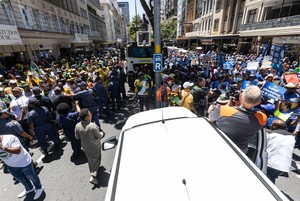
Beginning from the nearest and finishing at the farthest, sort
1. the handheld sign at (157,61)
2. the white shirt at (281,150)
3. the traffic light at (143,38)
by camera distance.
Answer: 1. the white shirt at (281,150)
2. the handheld sign at (157,61)
3. the traffic light at (143,38)

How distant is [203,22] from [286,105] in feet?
123

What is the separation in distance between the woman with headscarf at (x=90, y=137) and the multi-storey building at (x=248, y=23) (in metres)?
18.6

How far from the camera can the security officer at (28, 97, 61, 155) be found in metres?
4.02

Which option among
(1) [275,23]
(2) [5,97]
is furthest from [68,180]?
(1) [275,23]

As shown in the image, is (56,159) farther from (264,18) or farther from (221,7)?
(221,7)

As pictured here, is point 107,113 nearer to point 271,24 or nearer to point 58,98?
point 58,98

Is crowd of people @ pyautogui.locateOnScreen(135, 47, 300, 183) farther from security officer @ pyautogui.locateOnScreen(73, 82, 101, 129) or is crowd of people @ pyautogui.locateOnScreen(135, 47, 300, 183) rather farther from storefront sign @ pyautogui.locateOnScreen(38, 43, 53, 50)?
storefront sign @ pyautogui.locateOnScreen(38, 43, 53, 50)

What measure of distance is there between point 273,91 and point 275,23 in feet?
55.0

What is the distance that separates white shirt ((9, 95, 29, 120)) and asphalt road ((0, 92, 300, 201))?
1.21m

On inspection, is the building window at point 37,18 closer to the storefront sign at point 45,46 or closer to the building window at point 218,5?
the storefront sign at point 45,46

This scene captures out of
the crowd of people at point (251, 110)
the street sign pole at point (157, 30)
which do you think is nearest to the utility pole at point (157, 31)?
the street sign pole at point (157, 30)

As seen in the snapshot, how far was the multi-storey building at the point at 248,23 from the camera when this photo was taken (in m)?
15.5

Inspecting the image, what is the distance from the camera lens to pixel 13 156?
2734 millimetres

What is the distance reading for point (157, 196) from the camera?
1187mm
